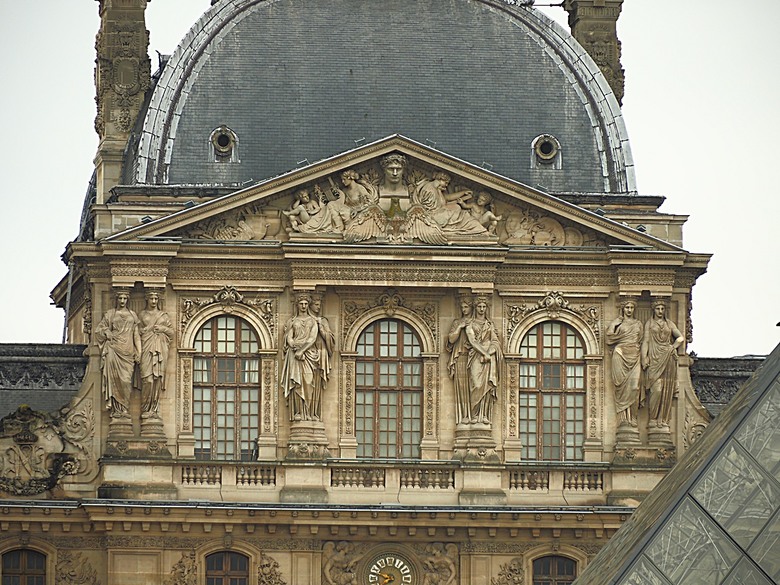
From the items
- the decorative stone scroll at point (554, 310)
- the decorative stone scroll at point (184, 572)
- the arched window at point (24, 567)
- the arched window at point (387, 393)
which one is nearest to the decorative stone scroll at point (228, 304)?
the arched window at point (387, 393)

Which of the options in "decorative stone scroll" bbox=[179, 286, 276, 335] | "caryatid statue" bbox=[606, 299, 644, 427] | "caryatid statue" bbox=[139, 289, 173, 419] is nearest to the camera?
"caryatid statue" bbox=[139, 289, 173, 419]

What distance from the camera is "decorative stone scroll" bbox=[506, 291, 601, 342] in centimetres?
8612

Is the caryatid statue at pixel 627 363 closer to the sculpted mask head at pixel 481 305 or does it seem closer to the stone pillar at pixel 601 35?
the sculpted mask head at pixel 481 305

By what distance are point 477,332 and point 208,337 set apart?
5.94 m

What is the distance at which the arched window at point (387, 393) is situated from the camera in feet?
282

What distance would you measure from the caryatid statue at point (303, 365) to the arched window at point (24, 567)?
6361 millimetres

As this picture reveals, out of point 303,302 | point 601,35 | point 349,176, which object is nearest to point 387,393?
point 303,302

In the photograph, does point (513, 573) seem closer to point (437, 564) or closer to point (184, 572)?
point (437, 564)

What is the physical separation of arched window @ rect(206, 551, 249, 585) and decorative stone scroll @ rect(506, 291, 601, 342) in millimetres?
7838

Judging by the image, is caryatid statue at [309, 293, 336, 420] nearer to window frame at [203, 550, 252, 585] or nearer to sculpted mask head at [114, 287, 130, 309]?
window frame at [203, 550, 252, 585]

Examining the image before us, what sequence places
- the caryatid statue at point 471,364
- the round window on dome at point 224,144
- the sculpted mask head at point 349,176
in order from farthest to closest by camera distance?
the round window on dome at point 224,144 < the sculpted mask head at point 349,176 < the caryatid statue at point 471,364

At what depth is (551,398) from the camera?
86.2 metres

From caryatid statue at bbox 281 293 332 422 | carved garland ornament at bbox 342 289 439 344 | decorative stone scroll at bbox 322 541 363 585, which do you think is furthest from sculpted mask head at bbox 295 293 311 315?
decorative stone scroll at bbox 322 541 363 585

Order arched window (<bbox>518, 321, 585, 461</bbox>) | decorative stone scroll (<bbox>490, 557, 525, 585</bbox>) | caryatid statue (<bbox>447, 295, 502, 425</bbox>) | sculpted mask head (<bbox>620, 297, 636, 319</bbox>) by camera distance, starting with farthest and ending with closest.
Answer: arched window (<bbox>518, 321, 585, 461</bbox>) < sculpted mask head (<bbox>620, 297, 636, 319</bbox>) < caryatid statue (<bbox>447, 295, 502, 425</bbox>) < decorative stone scroll (<bbox>490, 557, 525, 585</bbox>)
